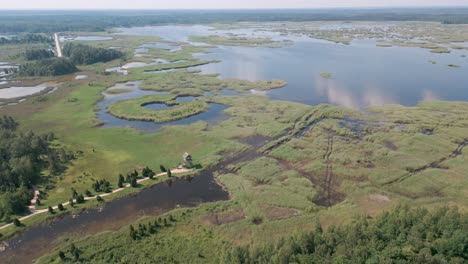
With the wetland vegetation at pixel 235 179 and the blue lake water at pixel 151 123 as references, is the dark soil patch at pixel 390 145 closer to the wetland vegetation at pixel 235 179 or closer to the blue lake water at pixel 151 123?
the wetland vegetation at pixel 235 179

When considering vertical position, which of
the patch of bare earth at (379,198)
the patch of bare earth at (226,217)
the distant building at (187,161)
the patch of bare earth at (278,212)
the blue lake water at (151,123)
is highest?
the blue lake water at (151,123)

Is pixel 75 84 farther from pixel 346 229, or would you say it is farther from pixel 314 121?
pixel 346 229

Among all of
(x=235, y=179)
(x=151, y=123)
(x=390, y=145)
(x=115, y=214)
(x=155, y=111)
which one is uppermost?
(x=155, y=111)

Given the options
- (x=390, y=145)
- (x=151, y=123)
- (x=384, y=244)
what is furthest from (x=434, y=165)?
(x=151, y=123)

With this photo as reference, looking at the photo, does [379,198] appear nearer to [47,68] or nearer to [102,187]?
[102,187]

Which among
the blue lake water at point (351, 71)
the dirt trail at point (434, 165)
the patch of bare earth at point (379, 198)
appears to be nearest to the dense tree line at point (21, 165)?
the patch of bare earth at point (379, 198)

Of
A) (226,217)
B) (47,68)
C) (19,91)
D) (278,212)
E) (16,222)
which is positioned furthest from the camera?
(47,68)

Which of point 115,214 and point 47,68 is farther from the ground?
point 47,68

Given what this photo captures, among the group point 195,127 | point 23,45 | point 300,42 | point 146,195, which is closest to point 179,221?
point 146,195
